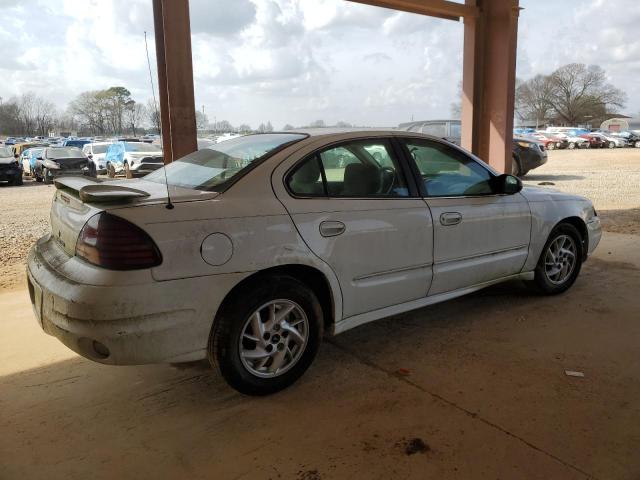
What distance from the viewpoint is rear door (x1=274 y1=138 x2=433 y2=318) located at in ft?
10.2

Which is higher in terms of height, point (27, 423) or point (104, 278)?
point (104, 278)

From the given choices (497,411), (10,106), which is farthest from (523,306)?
(10,106)

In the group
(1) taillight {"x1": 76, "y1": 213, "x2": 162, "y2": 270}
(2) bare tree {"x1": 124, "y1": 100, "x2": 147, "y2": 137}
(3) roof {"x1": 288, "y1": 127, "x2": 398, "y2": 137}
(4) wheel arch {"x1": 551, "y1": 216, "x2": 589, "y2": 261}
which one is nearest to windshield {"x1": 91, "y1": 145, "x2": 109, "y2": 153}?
(2) bare tree {"x1": 124, "y1": 100, "x2": 147, "y2": 137}

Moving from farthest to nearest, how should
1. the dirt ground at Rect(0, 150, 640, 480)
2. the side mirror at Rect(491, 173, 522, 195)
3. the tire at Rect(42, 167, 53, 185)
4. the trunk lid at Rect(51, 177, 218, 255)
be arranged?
the tire at Rect(42, 167, 53, 185) → the side mirror at Rect(491, 173, 522, 195) → the trunk lid at Rect(51, 177, 218, 255) → the dirt ground at Rect(0, 150, 640, 480)

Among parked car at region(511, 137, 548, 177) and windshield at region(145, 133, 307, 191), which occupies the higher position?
windshield at region(145, 133, 307, 191)

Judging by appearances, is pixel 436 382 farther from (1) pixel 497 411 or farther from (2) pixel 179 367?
(2) pixel 179 367

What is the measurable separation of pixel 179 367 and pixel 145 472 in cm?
111

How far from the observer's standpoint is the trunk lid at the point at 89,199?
266cm

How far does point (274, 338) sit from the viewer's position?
303cm

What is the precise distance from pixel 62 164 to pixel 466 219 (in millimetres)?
17939

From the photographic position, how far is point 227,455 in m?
2.51

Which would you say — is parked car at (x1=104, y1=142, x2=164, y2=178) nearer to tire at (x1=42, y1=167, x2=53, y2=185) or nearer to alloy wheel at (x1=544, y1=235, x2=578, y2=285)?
tire at (x1=42, y1=167, x2=53, y2=185)

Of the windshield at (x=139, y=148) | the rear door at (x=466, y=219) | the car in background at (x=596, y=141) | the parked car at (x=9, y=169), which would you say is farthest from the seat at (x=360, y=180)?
the car in background at (x=596, y=141)

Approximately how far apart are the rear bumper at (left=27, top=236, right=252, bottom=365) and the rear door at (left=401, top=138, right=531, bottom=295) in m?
1.63
